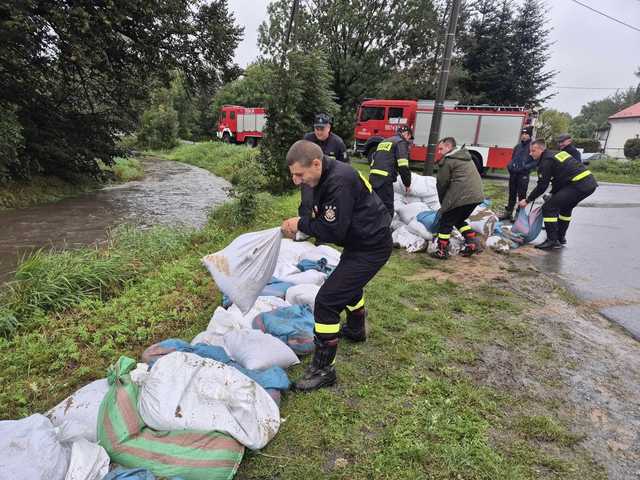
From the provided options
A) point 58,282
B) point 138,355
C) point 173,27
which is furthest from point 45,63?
point 138,355

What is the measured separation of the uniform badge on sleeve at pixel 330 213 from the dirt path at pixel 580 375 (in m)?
1.52

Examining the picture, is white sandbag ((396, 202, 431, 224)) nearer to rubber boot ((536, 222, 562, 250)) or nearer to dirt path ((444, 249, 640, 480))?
rubber boot ((536, 222, 562, 250))

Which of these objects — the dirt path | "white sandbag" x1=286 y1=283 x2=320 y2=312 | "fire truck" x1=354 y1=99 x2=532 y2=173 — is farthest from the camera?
"fire truck" x1=354 y1=99 x2=532 y2=173

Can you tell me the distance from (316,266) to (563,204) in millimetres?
3871

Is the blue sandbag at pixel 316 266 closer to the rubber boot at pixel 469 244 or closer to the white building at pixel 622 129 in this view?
the rubber boot at pixel 469 244

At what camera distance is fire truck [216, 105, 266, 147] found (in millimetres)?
26062

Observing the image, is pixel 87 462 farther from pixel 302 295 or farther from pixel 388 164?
pixel 388 164

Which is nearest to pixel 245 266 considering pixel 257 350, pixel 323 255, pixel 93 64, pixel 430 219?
pixel 257 350

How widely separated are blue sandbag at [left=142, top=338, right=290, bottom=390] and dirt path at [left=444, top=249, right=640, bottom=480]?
1.35 metres

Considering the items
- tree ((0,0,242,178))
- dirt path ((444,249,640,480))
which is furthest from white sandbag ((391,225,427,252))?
tree ((0,0,242,178))

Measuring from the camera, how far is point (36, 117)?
10141 millimetres

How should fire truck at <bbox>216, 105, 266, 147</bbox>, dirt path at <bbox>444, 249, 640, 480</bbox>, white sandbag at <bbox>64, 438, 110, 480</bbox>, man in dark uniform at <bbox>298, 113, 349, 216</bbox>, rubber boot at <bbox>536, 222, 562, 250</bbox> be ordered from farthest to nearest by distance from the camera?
fire truck at <bbox>216, 105, 266, 147</bbox>, rubber boot at <bbox>536, 222, 562, 250</bbox>, man in dark uniform at <bbox>298, 113, 349, 216</bbox>, dirt path at <bbox>444, 249, 640, 480</bbox>, white sandbag at <bbox>64, 438, 110, 480</bbox>

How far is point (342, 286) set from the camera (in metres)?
2.60

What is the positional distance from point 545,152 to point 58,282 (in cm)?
646
